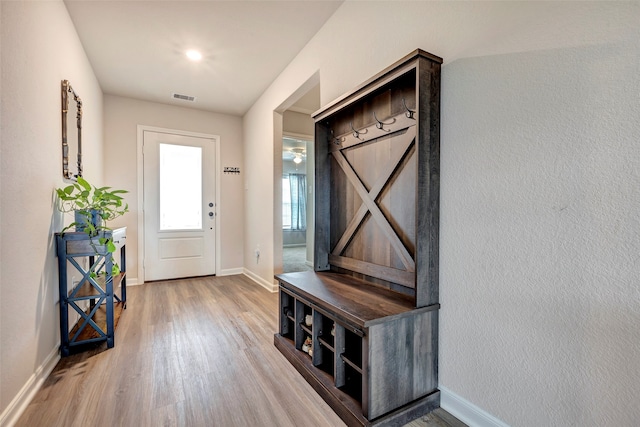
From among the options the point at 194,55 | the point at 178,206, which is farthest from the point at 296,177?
the point at 194,55

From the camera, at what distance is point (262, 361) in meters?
1.96

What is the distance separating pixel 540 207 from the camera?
1.11 metres

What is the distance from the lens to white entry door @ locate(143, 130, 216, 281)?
412cm

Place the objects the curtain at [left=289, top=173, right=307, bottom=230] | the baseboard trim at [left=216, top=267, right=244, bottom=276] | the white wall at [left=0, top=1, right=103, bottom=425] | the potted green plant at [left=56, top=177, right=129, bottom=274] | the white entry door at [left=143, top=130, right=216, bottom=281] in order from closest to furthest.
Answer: the white wall at [left=0, top=1, right=103, bottom=425], the potted green plant at [left=56, top=177, right=129, bottom=274], the white entry door at [left=143, top=130, right=216, bottom=281], the baseboard trim at [left=216, top=267, right=244, bottom=276], the curtain at [left=289, top=173, right=307, bottom=230]

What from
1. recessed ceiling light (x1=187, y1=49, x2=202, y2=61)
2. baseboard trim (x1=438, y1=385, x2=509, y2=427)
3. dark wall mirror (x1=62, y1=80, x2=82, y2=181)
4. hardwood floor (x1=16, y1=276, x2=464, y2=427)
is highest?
recessed ceiling light (x1=187, y1=49, x2=202, y2=61)

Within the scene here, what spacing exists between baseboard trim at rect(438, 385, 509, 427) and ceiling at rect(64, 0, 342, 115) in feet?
9.01

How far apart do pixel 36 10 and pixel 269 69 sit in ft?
6.42

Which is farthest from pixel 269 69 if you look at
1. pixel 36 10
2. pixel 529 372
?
pixel 529 372

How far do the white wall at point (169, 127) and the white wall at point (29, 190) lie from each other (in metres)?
1.83

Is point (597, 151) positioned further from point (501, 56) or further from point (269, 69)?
point (269, 69)

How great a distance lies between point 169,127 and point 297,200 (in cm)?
515

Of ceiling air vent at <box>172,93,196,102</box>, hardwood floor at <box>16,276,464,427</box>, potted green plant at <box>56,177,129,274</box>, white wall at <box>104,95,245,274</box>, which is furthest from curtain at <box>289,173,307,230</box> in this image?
potted green plant at <box>56,177,129,274</box>

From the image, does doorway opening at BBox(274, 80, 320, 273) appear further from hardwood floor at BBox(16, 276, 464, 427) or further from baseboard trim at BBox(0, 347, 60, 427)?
baseboard trim at BBox(0, 347, 60, 427)

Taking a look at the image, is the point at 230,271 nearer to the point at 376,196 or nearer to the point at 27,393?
the point at 27,393
